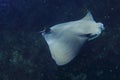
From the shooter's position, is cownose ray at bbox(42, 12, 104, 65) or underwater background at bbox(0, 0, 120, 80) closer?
cownose ray at bbox(42, 12, 104, 65)

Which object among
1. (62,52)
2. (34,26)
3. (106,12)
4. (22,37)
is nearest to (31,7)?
(34,26)

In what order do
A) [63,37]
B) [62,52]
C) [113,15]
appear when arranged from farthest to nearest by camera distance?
[113,15] < [63,37] < [62,52]

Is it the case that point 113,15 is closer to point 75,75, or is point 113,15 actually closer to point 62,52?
point 75,75

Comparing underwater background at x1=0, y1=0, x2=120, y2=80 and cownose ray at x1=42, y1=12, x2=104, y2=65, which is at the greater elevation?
cownose ray at x1=42, y1=12, x2=104, y2=65

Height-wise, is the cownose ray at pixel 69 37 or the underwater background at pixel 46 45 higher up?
the cownose ray at pixel 69 37
